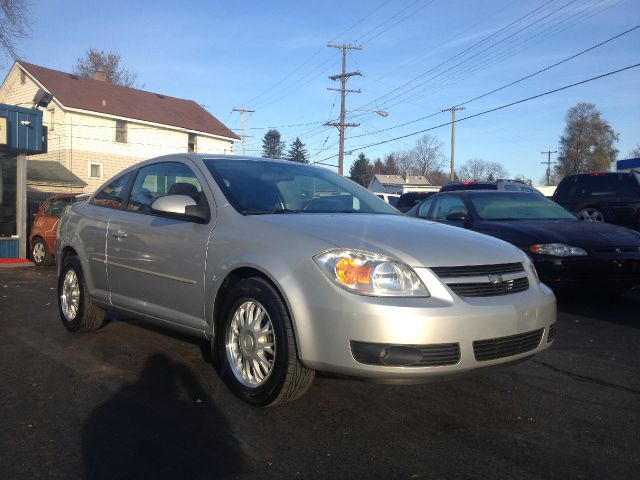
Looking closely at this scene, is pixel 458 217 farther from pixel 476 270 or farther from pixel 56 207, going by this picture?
pixel 56 207

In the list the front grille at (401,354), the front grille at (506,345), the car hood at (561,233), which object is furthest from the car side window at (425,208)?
the front grille at (401,354)

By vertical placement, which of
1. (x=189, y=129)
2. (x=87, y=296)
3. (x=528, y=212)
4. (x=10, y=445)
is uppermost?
(x=189, y=129)

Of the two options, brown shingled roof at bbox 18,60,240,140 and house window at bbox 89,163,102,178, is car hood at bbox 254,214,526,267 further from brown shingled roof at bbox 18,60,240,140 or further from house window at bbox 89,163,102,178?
house window at bbox 89,163,102,178

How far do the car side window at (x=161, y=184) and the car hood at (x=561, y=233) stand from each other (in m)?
4.03

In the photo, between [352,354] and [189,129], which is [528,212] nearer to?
[352,354]

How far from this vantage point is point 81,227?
5688 mm

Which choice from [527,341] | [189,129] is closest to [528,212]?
[527,341]

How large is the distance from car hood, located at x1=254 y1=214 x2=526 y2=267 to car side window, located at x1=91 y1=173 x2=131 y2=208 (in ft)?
6.62

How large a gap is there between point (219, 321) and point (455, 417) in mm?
1616

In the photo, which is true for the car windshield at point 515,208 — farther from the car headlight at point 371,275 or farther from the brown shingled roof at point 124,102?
the brown shingled roof at point 124,102

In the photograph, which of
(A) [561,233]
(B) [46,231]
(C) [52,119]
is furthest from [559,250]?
(C) [52,119]

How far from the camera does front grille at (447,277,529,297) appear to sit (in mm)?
3395

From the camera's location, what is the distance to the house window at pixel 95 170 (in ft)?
105

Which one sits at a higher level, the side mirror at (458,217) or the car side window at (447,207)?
the car side window at (447,207)
